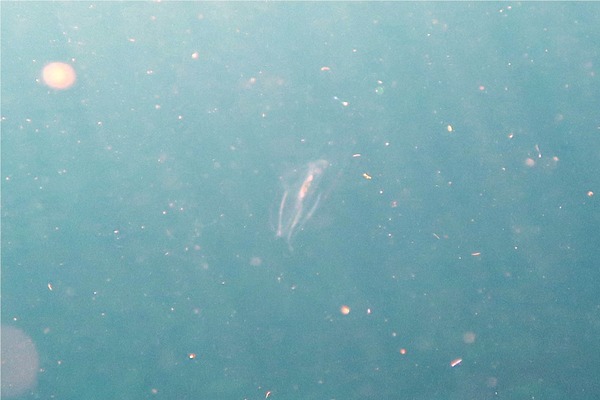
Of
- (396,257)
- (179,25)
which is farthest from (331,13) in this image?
(396,257)

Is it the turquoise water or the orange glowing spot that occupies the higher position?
the orange glowing spot

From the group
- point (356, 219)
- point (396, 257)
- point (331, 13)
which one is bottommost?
point (396, 257)

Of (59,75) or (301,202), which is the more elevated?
(59,75)

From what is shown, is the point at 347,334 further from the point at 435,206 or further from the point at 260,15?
the point at 260,15

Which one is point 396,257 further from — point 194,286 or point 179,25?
point 179,25

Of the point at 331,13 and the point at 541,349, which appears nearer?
the point at 541,349

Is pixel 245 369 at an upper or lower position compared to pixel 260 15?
lower

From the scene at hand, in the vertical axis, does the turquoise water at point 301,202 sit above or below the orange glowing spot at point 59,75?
below
